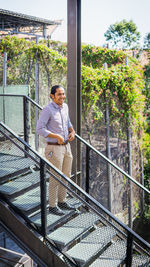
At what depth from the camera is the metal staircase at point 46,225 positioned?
9.38 feet

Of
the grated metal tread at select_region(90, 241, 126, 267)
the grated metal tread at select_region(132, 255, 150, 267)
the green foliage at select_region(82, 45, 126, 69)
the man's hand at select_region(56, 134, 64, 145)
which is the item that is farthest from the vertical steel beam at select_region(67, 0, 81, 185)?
the green foliage at select_region(82, 45, 126, 69)

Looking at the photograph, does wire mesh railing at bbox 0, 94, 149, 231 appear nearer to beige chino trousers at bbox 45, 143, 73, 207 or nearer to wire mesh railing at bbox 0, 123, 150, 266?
wire mesh railing at bbox 0, 123, 150, 266

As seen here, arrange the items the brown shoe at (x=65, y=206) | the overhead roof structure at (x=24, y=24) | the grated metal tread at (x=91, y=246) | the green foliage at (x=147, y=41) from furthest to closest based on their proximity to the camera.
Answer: the green foliage at (x=147, y=41), the overhead roof structure at (x=24, y=24), the brown shoe at (x=65, y=206), the grated metal tread at (x=91, y=246)

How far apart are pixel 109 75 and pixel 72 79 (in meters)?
2.39

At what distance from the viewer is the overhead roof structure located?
→ 7.29 meters

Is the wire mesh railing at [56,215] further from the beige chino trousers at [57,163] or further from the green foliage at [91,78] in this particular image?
the green foliage at [91,78]

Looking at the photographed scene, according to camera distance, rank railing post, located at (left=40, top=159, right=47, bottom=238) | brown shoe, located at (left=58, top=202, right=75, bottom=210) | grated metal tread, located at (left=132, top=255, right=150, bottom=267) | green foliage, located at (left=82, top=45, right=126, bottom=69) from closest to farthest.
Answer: railing post, located at (left=40, top=159, right=47, bottom=238) < grated metal tread, located at (left=132, top=255, right=150, bottom=267) < brown shoe, located at (left=58, top=202, right=75, bottom=210) < green foliage, located at (left=82, top=45, right=126, bottom=69)

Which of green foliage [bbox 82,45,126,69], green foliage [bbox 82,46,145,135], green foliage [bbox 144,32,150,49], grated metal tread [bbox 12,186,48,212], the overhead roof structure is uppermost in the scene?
green foliage [bbox 144,32,150,49]

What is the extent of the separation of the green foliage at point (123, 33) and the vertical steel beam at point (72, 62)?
651 inches

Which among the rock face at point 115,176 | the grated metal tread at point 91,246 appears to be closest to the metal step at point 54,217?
the grated metal tread at point 91,246

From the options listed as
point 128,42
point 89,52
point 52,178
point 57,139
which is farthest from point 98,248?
point 128,42

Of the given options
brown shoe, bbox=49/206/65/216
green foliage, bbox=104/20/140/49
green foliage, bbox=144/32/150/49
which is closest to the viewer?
brown shoe, bbox=49/206/65/216

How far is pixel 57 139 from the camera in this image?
10.9ft

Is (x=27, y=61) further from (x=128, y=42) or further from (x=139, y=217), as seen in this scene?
(x=128, y=42)
